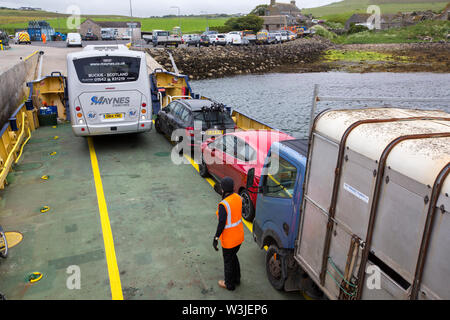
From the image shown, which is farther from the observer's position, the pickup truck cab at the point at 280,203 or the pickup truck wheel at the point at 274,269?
the pickup truck wheel at the point at 274,269

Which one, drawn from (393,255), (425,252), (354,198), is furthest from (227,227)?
(425,252)

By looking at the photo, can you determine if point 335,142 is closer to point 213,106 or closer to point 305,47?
point 213,106

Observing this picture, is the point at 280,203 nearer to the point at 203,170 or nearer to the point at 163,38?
the point at 203,170

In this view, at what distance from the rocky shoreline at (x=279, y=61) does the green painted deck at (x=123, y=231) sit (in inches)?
1492

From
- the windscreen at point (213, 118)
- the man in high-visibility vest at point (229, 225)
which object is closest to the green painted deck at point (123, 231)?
the man in high-visibility vest at point (229, 225)

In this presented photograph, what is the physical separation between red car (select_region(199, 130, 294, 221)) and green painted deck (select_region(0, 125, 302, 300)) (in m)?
0.69

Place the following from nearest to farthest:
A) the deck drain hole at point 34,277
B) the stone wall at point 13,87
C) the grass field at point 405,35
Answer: the deck drain hole at point 34,277 < the stone wall at point 13,87 < the grass field at point 405,35

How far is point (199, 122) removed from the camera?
10945 millimetres

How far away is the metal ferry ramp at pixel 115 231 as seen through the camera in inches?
217

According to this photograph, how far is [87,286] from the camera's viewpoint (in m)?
5.50

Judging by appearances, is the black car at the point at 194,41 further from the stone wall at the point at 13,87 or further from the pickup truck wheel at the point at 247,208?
the pickup truck wheel at the point at 247,208

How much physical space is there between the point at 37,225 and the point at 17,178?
3.07 metres

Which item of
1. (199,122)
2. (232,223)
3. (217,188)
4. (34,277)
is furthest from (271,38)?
(34,277)

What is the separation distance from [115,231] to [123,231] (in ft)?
0.51
